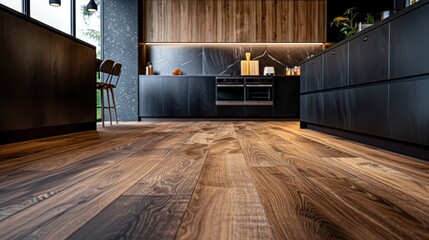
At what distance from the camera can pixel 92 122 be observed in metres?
3.30

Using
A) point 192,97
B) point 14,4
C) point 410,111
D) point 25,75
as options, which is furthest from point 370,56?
point 192,97

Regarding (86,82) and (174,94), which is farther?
(174,94)

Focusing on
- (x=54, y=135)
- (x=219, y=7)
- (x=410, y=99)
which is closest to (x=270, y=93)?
(x=219, y=7)

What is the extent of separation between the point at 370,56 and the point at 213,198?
1545 mm

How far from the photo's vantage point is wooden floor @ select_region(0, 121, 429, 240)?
59 cm

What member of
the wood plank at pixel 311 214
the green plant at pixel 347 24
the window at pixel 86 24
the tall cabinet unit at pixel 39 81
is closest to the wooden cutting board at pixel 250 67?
the green plant at pixel 347 24

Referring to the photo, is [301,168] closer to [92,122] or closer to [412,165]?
[412,165]

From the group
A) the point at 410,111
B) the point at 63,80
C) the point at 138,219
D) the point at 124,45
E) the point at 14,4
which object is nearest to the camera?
the point at 138,219

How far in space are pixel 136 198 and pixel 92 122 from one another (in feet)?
8.81

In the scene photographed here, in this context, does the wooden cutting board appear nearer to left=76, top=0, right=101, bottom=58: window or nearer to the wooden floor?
left=76, top=0, right=101, bottom=58: window

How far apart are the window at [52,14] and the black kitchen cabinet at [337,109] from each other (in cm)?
292

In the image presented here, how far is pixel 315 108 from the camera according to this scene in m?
3.11

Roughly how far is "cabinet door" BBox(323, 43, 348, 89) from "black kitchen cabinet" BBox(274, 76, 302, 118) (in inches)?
101

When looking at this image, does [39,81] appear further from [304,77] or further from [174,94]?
[174,94]
